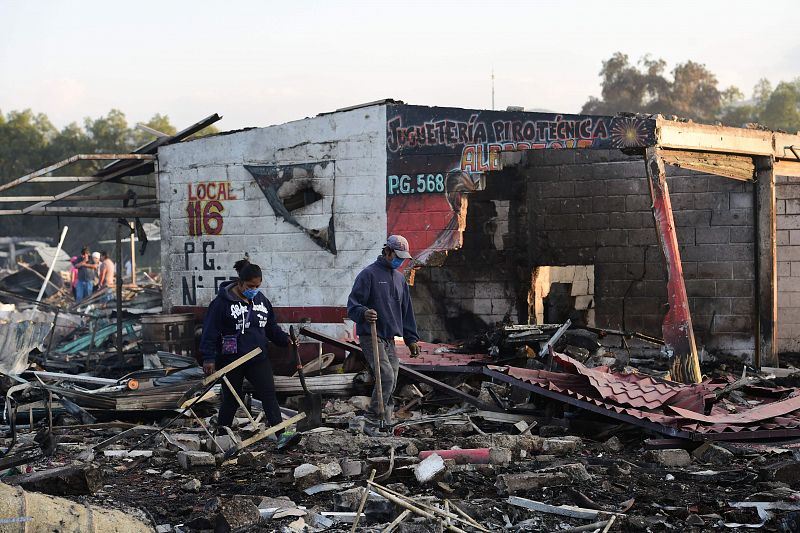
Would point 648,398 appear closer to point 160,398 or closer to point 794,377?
point 794,377

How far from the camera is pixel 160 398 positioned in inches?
402

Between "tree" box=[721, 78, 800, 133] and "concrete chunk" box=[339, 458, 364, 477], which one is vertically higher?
"tree" box=[721, 78, 800, 133]

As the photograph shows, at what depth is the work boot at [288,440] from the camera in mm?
8109

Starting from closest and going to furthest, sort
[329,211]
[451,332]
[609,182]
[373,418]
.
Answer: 1. [373,418]
2. [329,211]
3. [609,182]
4. [451,332]

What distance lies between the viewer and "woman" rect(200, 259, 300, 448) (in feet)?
28.2

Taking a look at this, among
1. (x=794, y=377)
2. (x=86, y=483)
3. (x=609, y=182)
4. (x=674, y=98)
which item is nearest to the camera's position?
(x=86, y=483)

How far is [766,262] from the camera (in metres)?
12.8

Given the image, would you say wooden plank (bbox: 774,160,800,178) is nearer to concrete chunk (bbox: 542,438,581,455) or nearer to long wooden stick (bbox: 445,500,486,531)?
concrete chunk (bbox: 542,438,581,455)

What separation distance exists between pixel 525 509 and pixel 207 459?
2.80 m

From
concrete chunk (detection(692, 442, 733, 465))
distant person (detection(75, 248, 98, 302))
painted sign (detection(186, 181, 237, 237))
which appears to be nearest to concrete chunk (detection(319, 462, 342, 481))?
concrete chunk (detection(692, 442, 733, 465))

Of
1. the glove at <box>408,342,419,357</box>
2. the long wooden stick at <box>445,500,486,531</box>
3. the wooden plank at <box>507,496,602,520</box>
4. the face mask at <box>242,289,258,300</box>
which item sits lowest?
the wooden plank at <box>507,496,602,520</box>

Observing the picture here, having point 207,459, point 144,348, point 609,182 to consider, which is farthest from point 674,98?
point 207,459

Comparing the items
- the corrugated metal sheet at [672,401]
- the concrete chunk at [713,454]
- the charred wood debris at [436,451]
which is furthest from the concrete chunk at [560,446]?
the concrete chunk at [713,454]

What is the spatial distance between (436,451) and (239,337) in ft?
7.04
